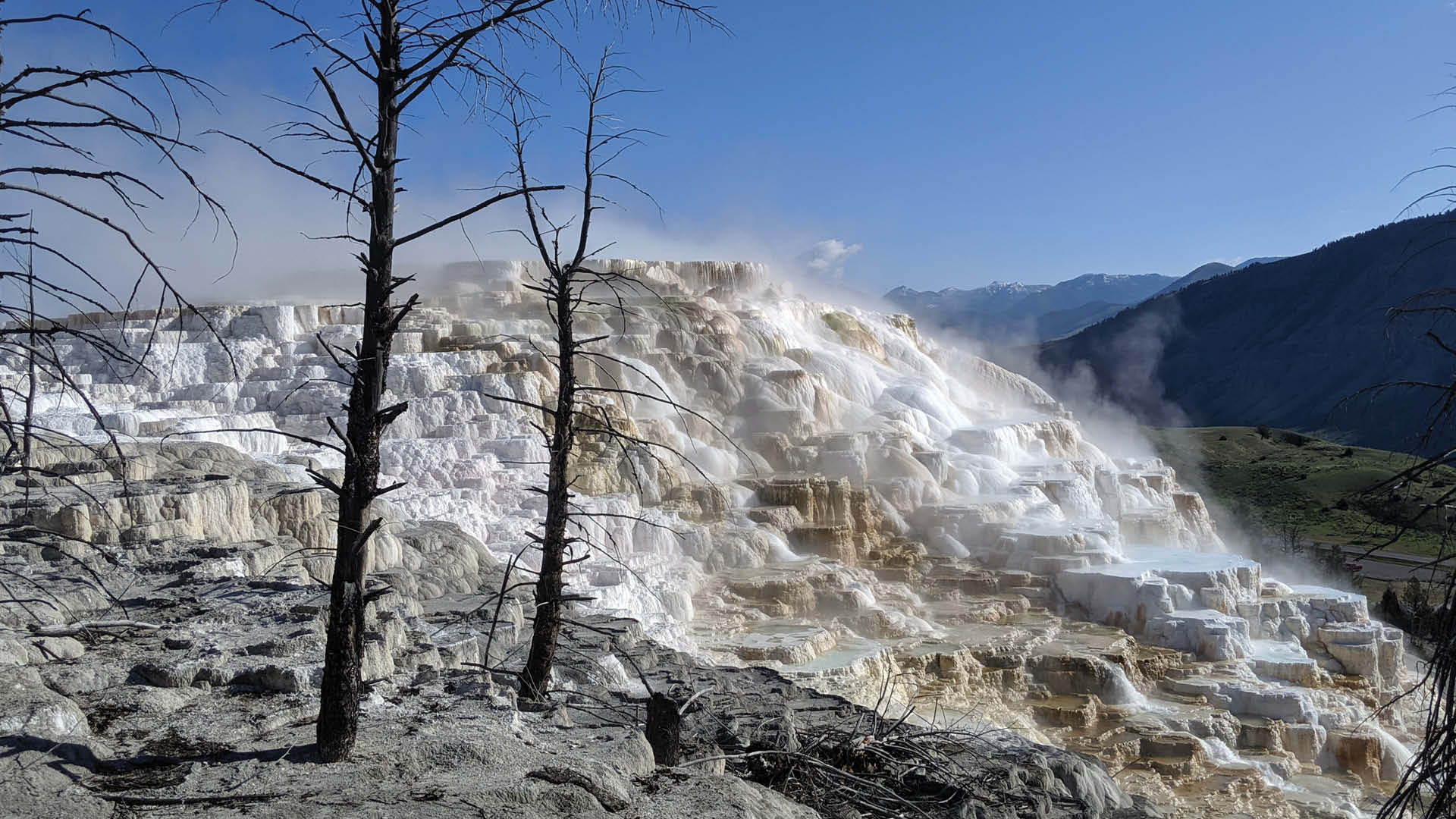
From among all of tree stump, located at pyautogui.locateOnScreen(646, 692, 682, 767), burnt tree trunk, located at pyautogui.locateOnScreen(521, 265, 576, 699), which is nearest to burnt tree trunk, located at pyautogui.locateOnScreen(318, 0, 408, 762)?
tree stump, located at pyautogui.locateOnScreen(646, 692, 682, 767)

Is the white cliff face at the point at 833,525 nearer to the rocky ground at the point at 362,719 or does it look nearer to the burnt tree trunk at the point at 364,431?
the rocky ground at the point at 362,719

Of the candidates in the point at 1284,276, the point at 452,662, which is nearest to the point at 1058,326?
the point at 1284,276

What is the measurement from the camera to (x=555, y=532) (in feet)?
17.5

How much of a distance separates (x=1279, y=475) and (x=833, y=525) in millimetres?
33551

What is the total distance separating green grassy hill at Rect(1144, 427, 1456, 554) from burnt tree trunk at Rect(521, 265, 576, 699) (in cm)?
3425

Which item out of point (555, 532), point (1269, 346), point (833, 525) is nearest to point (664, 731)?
point (555, 532)

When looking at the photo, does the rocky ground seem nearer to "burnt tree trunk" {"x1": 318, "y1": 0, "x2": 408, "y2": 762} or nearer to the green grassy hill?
"burnt tree trunk" {"x1": 318, "y1": 0, "x2": 408, "y2": 762}

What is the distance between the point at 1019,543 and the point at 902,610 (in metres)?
4.22

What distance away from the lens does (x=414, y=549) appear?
32.9 feet

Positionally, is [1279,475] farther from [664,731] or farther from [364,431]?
[364,431]

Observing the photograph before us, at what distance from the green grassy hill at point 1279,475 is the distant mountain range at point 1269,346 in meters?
12.8

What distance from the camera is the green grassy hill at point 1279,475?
3800 cm

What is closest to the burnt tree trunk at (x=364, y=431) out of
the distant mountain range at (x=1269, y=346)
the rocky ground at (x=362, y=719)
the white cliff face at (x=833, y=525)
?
the rocky ground at (x=362, y=719)

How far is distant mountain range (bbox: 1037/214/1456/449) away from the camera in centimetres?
6838
